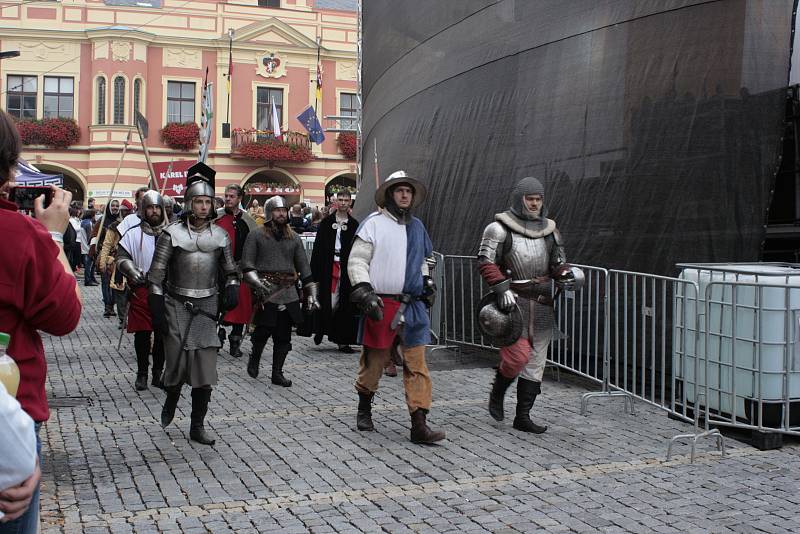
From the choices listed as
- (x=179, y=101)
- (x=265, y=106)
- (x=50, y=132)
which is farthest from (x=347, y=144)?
(x=50, y=132)

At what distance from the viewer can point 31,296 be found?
8.93 ft

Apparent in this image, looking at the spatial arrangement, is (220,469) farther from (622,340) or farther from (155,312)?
(622,340)

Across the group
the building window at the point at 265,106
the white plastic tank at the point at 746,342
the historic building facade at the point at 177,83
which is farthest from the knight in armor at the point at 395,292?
the building window at the point at 265,106

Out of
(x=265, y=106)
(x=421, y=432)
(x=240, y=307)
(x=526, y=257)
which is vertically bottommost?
(x=421, y=432)

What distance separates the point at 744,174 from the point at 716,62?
39.1 inches

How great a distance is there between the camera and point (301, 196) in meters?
39.2

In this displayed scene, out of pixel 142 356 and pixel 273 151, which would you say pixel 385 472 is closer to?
pixel 142 356

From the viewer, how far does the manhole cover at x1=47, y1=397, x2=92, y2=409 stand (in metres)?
7.37

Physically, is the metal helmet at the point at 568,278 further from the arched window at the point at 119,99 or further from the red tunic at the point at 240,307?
the arched window at the point at 119,99

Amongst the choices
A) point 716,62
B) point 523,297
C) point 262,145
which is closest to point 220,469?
point 523,297

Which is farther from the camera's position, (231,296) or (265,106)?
(265,106)

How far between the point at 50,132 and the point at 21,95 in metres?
2.05

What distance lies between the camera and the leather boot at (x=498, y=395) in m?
6.72

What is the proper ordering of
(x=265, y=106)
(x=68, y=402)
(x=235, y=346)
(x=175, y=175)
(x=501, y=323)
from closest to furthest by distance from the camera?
(x=501, y=323) → (x=68, y=402) → (x=235, y=346) → (x=175, y=175) → (x=265, y=106)
